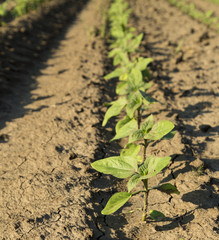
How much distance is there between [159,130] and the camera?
5.64ft

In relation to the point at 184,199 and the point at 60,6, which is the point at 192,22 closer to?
the point at 60,6

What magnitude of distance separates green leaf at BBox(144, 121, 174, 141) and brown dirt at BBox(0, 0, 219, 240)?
0.51 meters

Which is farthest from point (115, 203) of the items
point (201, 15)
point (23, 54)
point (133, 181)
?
point (201, 15)

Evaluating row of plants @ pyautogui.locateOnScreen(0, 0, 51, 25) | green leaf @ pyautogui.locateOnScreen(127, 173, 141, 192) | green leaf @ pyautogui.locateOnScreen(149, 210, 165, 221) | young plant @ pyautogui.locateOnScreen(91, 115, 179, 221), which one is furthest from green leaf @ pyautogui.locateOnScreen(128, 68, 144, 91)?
row of plants @ pyautogui.locateOnScreen(0, 0, 51, 25)

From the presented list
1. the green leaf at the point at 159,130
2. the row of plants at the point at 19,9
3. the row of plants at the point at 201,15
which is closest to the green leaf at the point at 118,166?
the green leaf at the point at 159,130

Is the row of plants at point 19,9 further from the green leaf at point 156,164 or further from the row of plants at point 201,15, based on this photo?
the green leaf at point 156,164

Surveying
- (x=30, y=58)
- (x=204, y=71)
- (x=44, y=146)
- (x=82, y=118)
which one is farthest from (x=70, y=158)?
(x=30, y=58)

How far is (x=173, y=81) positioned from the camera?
12.1ft

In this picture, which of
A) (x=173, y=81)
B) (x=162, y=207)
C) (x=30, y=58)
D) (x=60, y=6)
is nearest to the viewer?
(x=162, y=207)

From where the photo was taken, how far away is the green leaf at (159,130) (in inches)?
65.7

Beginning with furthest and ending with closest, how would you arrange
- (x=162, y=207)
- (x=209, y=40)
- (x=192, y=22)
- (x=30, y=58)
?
(x=192, y=22), (x=209, y=40), (x=30, y=58), (x=162, y=207)

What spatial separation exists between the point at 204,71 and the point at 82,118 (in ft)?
7.26

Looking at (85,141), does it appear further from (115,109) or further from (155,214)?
(155,214)

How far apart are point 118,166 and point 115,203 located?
0.23 m
